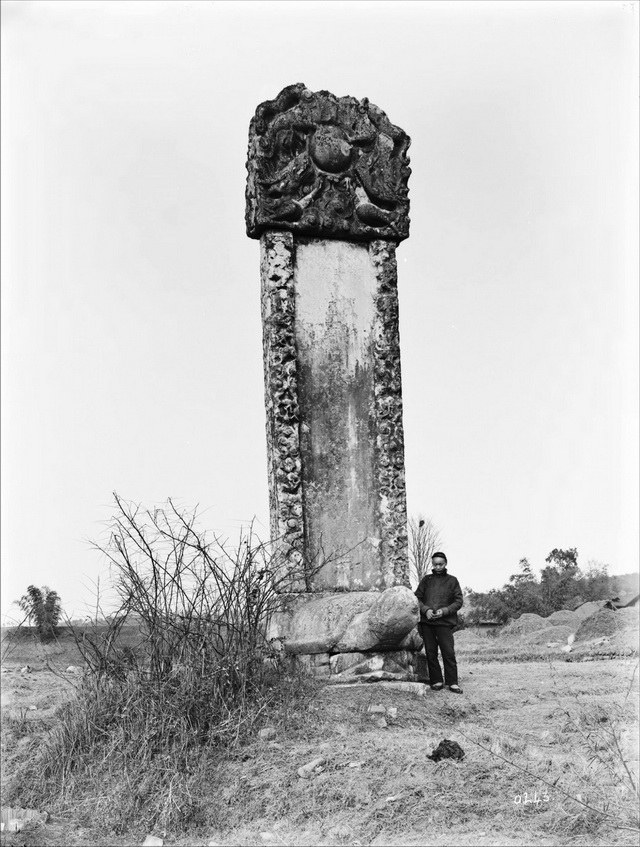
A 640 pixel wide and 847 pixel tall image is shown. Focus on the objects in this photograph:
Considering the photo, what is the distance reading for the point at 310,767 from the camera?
247 inches

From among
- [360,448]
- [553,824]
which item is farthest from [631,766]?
[360,448]

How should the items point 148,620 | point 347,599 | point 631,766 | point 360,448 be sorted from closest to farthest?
point 631,766, point 148,620, point 347,599, point 360,448

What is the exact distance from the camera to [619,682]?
31.7ft

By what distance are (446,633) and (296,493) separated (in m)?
1.83

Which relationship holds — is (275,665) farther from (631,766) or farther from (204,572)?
(631,766)

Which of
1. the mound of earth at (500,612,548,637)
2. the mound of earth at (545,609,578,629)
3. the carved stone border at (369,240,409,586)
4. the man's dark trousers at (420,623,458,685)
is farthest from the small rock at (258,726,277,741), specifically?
the mound of earth at (500,612,548,637)

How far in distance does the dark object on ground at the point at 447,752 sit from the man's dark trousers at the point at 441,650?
8.33 ft

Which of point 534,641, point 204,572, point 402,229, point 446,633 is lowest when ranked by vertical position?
point 534,641

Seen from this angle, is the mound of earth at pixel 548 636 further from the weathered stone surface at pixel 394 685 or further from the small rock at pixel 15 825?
the small rock at pixel 15 825

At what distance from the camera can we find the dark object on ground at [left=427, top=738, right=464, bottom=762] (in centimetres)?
633

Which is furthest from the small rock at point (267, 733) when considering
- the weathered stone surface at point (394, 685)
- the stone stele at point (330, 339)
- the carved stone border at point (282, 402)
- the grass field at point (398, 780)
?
the carved stone border at point (282, 402)

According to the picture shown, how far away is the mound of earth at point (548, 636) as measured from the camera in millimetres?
14797

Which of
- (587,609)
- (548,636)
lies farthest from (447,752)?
(587,609)

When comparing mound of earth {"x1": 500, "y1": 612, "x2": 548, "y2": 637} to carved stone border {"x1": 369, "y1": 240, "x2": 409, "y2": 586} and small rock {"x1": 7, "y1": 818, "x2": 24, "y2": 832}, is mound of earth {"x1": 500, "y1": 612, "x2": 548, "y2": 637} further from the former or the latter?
small rock {"x1": 7, "y1": 818, "x2": 24, "y2": 832}
